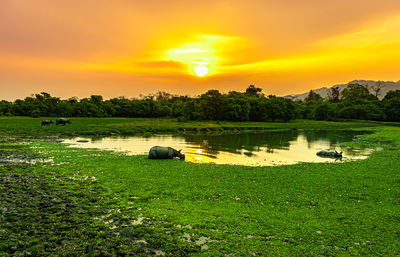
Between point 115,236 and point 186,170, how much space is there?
1094cm

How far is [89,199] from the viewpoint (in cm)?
1319

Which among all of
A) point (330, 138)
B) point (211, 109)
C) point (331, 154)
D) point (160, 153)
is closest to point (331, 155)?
point (331, 154)

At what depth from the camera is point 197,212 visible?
11.6 m

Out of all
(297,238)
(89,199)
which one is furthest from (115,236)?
(297,238)

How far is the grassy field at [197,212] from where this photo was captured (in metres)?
8.71

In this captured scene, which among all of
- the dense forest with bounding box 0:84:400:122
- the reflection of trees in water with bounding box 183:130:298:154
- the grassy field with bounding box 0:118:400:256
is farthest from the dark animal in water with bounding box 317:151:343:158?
the dense forest with bounding box 0:84:400:122

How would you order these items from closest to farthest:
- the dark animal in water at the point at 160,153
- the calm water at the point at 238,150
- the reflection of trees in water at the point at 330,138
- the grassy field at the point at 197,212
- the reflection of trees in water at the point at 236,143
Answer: the grassy field at the point at 197,212
the dark animal in water at the point at 160,153
the calm water at the point at 238,150
the reflection of trees in water at the point at 236,143
the reflection of trees in water at the point at 330,138

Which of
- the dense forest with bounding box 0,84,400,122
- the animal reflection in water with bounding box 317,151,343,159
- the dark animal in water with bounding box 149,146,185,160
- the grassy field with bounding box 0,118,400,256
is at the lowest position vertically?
the grassy field with bounding box 0,118,400,256

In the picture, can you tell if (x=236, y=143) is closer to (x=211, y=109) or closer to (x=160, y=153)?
(x=160, y=153)

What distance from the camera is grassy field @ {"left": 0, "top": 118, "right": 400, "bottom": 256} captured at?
8.71 metres

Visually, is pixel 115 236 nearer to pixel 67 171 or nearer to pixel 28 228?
pixel 28 228

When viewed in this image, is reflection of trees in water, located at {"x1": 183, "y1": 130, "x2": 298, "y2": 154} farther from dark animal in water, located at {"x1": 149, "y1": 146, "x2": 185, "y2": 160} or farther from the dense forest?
the dense forest

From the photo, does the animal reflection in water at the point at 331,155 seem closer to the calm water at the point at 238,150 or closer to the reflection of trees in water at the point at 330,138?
the calm water at the point at 238,150

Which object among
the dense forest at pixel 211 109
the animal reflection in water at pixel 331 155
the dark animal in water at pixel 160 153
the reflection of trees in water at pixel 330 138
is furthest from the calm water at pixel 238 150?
the dense forest at pixel 211 109
